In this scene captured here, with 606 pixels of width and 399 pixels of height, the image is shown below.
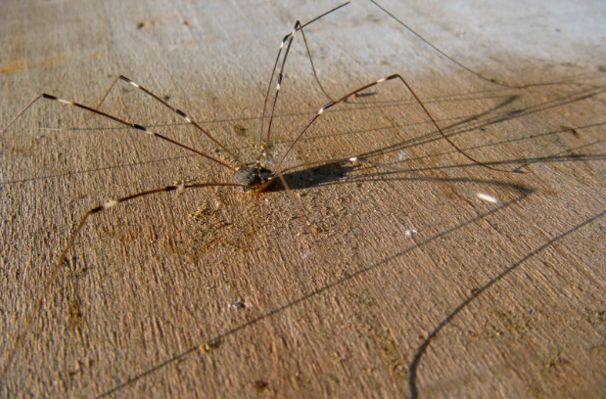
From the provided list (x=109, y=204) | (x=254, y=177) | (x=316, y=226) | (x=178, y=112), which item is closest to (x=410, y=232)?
(x=316, y=226)

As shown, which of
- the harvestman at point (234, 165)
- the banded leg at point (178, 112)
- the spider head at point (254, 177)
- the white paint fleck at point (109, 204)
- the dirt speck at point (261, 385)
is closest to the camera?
the dirt speck at point (261, 385)

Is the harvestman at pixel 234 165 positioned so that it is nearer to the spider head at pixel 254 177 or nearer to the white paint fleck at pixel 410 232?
the spider head at pixel 254 177

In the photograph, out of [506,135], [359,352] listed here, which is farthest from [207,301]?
[506,135]

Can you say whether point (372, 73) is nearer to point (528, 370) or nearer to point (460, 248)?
point (460, 248)

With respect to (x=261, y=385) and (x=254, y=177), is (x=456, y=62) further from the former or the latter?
(x=261, y=385)

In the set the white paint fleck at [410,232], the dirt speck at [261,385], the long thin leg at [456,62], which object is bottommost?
the dirt speck at [261,385]

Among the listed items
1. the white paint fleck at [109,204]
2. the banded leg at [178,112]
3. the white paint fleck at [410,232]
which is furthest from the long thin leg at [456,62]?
the white paint fleck at [109,204]
